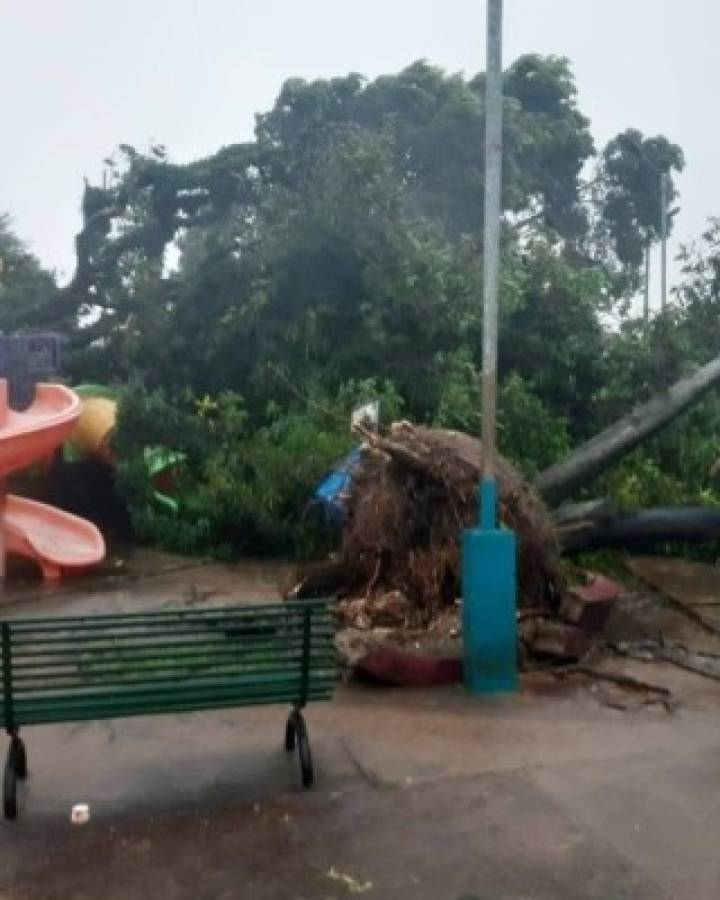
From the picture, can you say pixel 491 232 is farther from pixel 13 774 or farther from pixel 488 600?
pixel 13 774

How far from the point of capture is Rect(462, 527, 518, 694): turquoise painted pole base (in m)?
5.93

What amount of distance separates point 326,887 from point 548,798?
1.21 m

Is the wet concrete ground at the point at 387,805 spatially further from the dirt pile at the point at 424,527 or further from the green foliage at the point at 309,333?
the green foliage at the point at 309,333

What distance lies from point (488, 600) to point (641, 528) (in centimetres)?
419

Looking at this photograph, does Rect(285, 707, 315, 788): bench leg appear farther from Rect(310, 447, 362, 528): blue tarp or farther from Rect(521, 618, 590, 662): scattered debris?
Rect(310, 447, 362, 528): blue tarp

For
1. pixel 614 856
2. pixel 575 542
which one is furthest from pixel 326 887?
pixel 575 542

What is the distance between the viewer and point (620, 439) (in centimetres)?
1041

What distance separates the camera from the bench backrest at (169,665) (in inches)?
170

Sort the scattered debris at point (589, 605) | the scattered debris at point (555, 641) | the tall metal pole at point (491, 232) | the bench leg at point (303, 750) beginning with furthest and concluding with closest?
the scattered debris at point (589, 605) < the scattered debris at point (555, 641) < the tall metal pole at point (491, 232) < the bench leg at point (303, 750)

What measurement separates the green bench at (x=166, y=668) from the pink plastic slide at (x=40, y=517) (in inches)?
218

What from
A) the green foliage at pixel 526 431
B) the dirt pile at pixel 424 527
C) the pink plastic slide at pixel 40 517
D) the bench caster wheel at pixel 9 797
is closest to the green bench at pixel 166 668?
the bench caster wheel at pixel 9 797

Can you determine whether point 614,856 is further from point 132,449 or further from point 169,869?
point 132,449

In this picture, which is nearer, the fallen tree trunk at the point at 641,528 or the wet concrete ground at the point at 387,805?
the wet concrete ground at the point at 387,805

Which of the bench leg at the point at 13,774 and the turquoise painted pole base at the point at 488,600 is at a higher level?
the turquoise painted pole base at the point at 488,600
